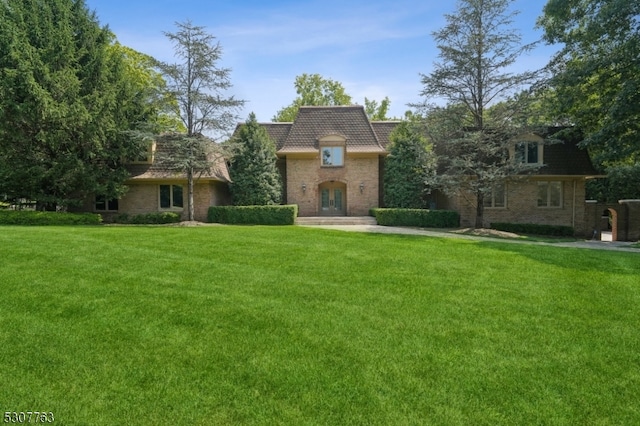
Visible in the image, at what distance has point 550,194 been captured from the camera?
21969 mm

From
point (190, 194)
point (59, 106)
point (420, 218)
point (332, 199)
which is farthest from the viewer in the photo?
point (332, 199)

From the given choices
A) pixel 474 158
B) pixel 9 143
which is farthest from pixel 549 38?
pixel 9 143

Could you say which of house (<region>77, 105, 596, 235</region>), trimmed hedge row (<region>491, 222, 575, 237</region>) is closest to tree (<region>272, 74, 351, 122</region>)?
house (<region>77, 105, 596, 235</region>)

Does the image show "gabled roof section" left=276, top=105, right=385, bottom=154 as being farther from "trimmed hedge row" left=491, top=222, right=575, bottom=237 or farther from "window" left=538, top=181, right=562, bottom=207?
"window" left=538, top=181, right=562, bottom=207

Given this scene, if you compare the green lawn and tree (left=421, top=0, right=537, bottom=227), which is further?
tree (left=421, top=0, right=537, bottom=227)

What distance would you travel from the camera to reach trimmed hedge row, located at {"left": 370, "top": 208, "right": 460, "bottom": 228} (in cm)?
2092

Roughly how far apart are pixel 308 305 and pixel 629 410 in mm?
3600

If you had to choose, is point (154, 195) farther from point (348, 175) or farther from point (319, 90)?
point (319, 90)

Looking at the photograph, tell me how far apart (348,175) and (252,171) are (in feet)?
21.1

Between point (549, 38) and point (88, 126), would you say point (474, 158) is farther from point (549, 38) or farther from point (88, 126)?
point (88, 126)

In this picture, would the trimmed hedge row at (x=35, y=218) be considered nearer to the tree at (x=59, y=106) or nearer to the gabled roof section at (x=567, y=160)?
the tree at (x=59, y=106)

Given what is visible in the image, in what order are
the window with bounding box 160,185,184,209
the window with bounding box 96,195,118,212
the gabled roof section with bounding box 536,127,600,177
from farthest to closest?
the window with bounding box 96,195,118,212
the window with bounding box 160,185,184,209
the gabled roof section with bounding box 536,127,600,177

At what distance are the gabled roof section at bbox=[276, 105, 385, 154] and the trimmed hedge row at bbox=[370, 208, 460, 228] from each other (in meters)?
5.13

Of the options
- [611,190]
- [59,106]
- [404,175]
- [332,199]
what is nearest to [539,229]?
[404,175]
